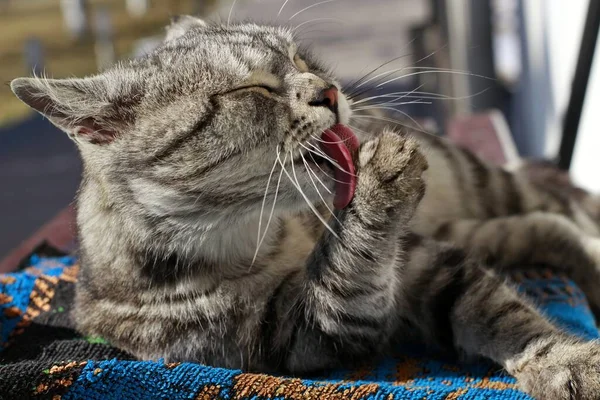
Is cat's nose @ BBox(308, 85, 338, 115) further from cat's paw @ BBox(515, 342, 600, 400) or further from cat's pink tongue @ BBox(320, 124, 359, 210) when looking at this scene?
cat's paw @ BBox(515, 342, 600, 400)

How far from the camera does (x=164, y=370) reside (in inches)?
40.3

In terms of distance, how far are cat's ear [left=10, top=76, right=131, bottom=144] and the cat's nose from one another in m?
0.37

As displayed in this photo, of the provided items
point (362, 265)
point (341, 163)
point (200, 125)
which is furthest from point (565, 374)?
point (200, 125)

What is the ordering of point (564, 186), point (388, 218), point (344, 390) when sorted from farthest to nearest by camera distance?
1. point (564, 186)
2. point (388, 218)
3. point (344, 390)

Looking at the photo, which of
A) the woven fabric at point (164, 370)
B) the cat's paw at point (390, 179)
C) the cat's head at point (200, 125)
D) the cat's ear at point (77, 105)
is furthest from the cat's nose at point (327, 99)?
the woven fabric at point (164, 370)

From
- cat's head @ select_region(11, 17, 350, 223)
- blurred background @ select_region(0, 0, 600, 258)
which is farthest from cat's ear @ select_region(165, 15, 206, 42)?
cat's head @ select_region(11, 17, 350, 223)

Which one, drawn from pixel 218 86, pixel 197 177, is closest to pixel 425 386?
pixel 197 177

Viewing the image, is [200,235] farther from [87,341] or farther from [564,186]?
[564,186]

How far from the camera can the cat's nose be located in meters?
1.17

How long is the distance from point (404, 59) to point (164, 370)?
167 inches

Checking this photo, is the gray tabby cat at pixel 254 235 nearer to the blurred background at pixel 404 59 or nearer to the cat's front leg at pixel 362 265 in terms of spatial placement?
the cat's front leg at pixel 362 265

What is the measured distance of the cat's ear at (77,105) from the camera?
1086mm

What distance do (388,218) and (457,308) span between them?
0.92 ft

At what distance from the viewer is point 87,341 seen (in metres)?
1.32
